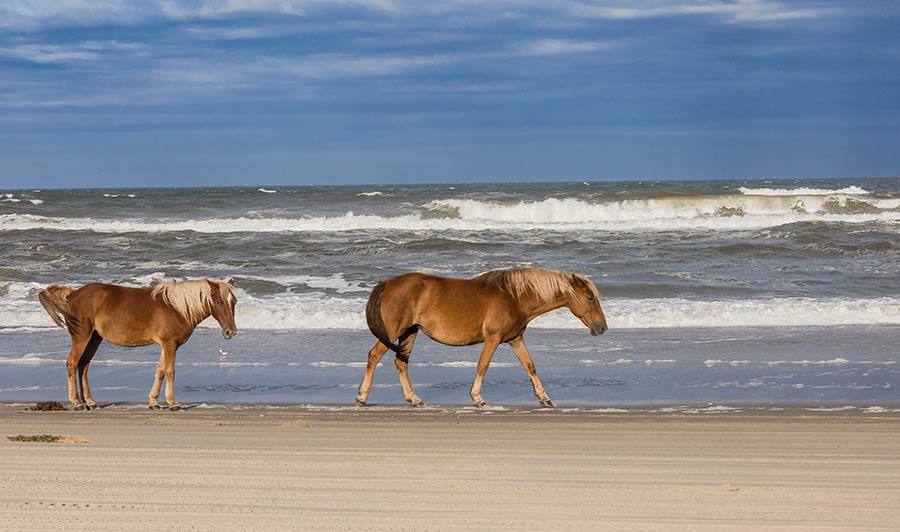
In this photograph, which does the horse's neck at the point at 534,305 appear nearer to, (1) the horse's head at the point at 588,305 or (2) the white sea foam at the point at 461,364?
(1) the horse's head at the point at 588,305

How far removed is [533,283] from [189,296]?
2842 millimetres

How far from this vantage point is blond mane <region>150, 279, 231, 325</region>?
A: 27.8ft

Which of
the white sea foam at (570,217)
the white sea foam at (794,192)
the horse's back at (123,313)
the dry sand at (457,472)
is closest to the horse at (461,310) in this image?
the dry sand at (457,472)

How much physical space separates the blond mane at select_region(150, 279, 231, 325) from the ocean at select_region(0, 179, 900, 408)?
3.17ft

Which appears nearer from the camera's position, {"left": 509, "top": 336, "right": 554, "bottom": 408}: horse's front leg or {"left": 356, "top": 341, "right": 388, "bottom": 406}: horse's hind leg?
{"left": 509, "top": 336, "right": 554, "bottom": 408}: horse's front leg

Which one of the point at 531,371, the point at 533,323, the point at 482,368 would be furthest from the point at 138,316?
the point at 533,323

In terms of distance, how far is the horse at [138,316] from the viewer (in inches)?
332

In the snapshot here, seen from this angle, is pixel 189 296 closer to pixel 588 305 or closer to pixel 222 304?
pixel 222 304

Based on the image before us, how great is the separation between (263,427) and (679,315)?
8318 millimetres

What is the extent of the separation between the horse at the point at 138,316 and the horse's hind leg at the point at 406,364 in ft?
4.63

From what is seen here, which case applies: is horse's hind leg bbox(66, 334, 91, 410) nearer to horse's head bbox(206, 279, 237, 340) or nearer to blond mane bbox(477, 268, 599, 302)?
horse's head bbox(206, 279, 237, 340)

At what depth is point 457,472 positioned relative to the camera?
543 centimetres

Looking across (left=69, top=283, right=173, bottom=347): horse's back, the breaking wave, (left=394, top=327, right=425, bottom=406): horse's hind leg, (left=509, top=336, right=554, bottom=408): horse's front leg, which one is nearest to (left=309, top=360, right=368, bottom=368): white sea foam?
(left=394, top=327, right=425, bottom=406): horse's hind leg

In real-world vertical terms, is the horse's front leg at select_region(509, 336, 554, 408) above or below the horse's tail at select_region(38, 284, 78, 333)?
below
